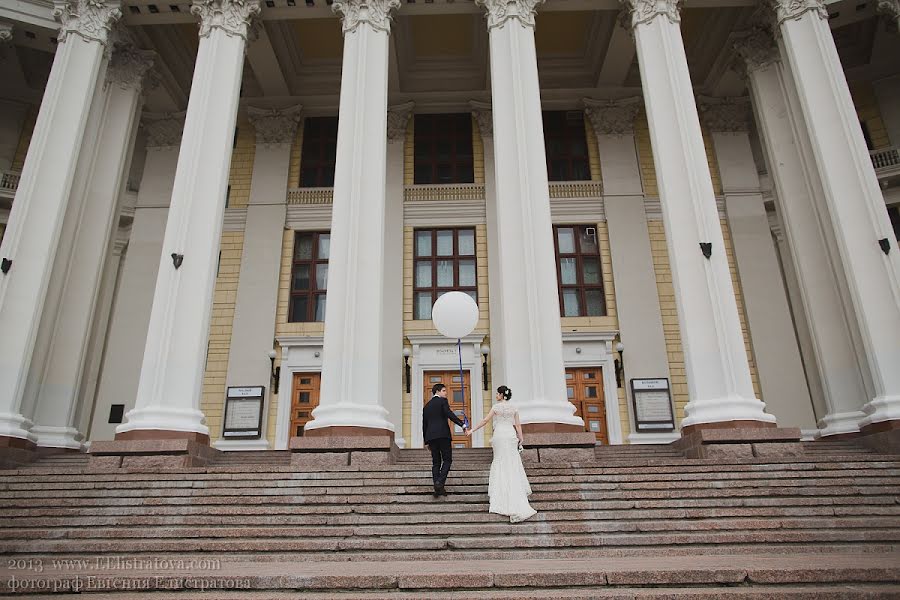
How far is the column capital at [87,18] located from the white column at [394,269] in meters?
7.59

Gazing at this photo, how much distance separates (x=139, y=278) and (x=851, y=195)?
57.0 ft

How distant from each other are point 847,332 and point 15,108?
22.9 meters

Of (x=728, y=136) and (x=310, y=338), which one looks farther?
(x=728, y=136)

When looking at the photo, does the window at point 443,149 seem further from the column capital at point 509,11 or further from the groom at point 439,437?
the groom at point 439,437

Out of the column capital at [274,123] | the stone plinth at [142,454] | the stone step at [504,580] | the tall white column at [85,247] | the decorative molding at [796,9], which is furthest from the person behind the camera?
the column capital at [274,123]

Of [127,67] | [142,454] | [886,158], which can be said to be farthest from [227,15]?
[886,158]

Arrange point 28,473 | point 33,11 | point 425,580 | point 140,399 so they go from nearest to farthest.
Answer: point 425,580, point 28,473, point 140,399, point 33,11

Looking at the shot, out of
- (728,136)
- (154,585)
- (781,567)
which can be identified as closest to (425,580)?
(154,585)

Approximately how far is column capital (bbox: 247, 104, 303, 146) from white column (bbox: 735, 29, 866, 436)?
1255 centimetres

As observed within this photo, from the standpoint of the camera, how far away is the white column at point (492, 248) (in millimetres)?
15680

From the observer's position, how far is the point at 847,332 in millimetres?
12305

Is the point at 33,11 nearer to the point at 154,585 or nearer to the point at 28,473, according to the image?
the point at 28,473

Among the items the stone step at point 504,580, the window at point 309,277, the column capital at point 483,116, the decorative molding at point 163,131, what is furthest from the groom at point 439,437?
the decorative molding at point 163,131

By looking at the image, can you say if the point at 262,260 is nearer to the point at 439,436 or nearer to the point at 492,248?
the point at 492,248
